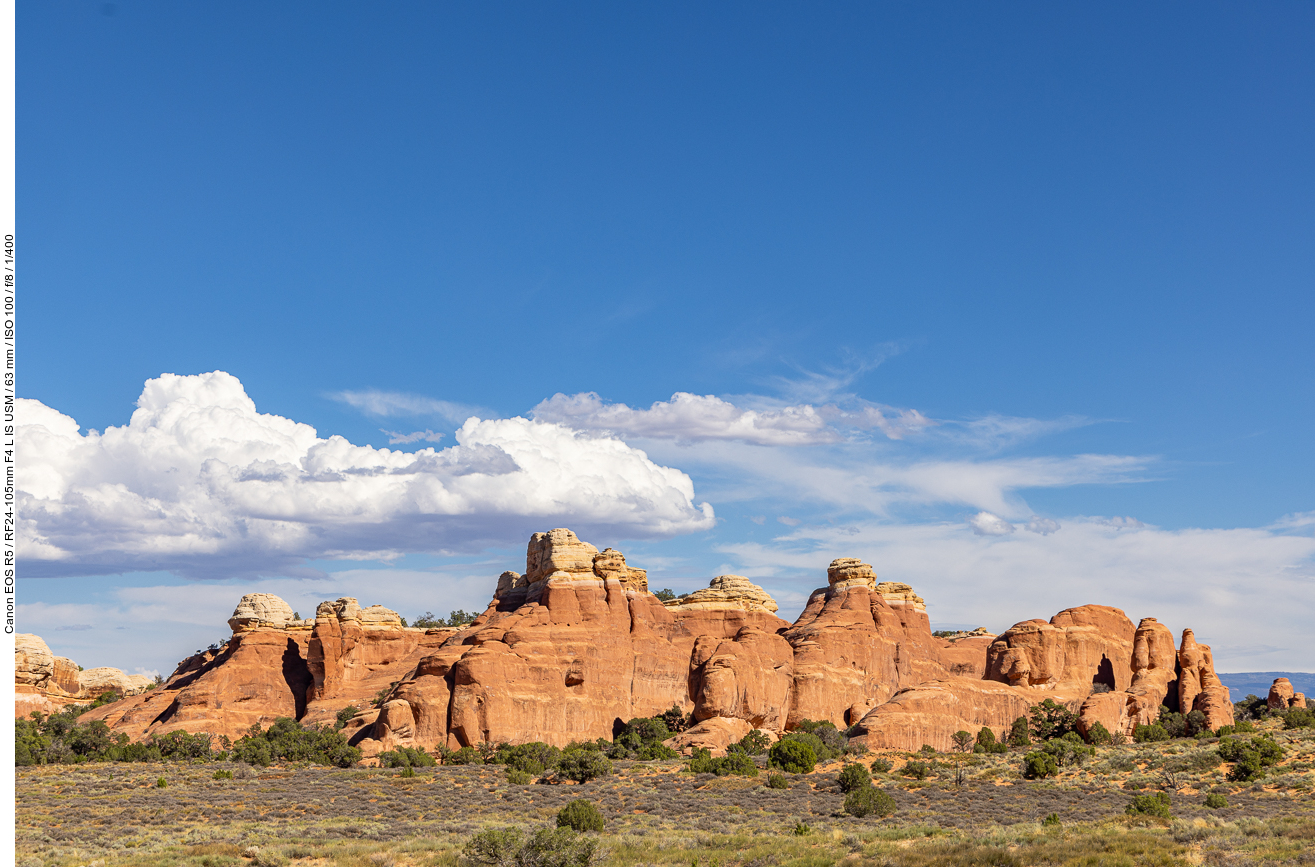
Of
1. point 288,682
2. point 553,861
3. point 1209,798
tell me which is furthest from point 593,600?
point 553,861

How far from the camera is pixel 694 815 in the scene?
4119 centimetres

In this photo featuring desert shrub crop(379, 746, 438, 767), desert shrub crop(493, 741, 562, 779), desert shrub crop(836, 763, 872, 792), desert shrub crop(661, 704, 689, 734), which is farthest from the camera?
desert shrub crop(661, 704, 689, 734)

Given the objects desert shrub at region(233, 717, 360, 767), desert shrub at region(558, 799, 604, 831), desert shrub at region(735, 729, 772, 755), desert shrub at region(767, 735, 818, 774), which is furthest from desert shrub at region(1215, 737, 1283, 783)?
desert shrub at region(233, 717, 360, 767)

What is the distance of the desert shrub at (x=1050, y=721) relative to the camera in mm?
76250

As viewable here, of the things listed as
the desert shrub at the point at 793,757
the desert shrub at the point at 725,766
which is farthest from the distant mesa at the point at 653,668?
the desert shrub at the point at 725,766

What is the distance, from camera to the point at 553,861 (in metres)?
27.3

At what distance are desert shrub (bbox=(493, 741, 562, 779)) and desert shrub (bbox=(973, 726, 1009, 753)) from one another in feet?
92.2

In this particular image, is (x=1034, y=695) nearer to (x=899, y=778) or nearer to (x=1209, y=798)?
(x=899, y=778)

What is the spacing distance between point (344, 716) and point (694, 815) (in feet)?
161

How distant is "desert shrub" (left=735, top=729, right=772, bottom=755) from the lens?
237 ft

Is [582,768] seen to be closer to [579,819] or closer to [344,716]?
[579,819]

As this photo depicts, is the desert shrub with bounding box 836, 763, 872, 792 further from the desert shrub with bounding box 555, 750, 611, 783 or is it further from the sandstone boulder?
the sandstone boulder

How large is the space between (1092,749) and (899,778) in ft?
54.2

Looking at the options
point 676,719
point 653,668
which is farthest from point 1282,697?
point 653,668
